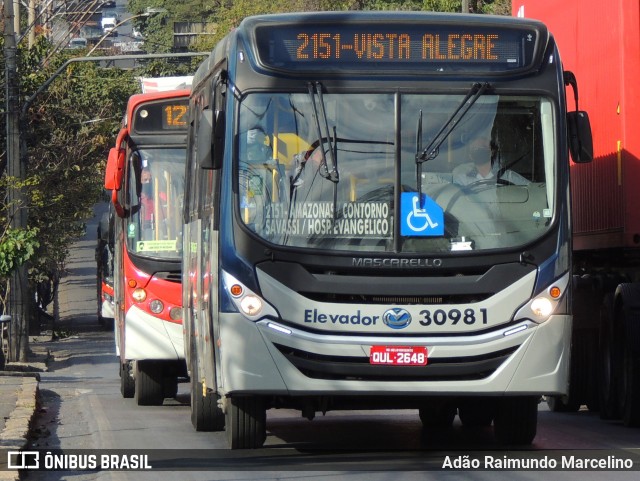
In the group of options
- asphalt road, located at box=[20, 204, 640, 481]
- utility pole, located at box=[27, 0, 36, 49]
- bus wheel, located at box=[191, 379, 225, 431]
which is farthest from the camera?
utility pole, located at box=[27, 0, 36, 49]

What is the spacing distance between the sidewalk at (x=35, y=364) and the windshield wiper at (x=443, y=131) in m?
3.43

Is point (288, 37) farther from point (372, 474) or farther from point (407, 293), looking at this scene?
point (372, 474)

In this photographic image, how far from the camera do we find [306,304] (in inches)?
380

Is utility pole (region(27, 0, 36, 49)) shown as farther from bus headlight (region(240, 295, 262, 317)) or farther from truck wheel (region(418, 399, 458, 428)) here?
bus headlight (region(240, 295, 262, 317))

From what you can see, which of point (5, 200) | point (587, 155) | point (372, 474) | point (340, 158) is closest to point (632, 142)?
point (587, 155)

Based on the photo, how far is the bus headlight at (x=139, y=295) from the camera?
1545 centimetres

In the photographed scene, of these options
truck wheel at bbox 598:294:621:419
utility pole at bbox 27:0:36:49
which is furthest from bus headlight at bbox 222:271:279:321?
utility pole at bbox 27:0:36:49

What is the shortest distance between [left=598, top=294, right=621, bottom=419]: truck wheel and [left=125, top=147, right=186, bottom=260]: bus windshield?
4741 millimetres

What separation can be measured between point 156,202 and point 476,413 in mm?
5083

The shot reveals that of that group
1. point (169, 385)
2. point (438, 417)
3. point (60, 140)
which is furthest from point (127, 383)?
point (60, 140)

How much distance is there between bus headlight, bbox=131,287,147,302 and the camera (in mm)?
15453

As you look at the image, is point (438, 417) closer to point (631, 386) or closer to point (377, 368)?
point (631, 386)

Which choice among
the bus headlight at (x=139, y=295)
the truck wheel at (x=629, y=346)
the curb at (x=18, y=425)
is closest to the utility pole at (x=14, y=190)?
the curb at (x=18, y=425)

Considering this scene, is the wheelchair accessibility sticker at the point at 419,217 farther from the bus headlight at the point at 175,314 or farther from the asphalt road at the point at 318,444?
the bus headlight at the point at 175,314
